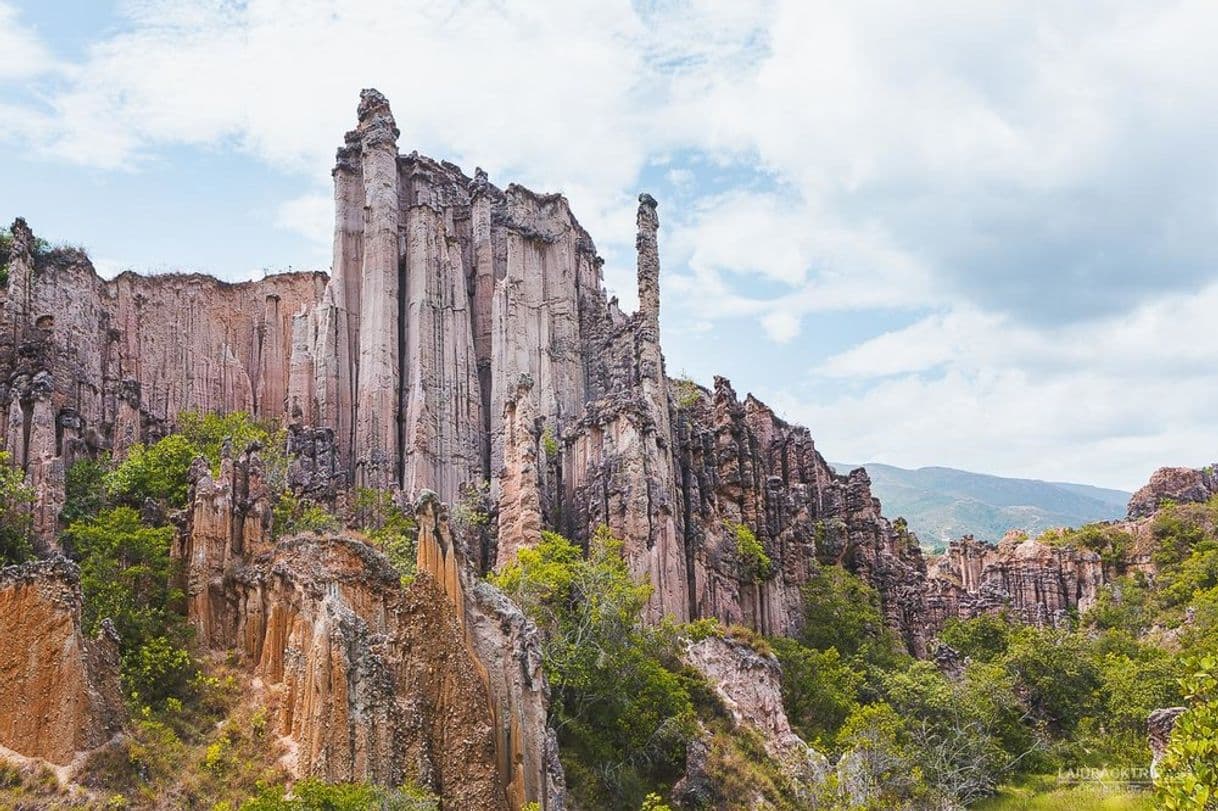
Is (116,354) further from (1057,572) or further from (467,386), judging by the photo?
(1057,572)

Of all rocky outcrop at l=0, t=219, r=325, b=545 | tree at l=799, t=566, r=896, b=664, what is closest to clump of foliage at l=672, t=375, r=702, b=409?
tree at l=799, t=566, r=896, b=664

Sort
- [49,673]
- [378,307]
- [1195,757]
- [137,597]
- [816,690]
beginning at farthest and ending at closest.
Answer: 1. [378,307]
2. [816,690]
3. [137,597]
4. [49,673]
5. [1195,757]

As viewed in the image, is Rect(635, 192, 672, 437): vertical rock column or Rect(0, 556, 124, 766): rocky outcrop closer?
Rect(0, 556, 124, 766): rocky outcrop

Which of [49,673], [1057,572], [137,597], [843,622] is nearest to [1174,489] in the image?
[1057,572]

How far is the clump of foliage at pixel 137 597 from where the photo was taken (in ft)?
78.4

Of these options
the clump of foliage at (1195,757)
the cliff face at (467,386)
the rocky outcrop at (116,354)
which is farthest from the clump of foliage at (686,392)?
the clump of foliage at (1195,757)

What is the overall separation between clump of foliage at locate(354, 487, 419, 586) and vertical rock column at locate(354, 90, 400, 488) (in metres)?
2.75

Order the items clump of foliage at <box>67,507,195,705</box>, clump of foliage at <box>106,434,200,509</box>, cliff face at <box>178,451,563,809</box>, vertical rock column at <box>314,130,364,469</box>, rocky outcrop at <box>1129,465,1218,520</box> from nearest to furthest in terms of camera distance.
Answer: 1. cliff face at <box>178,451,563,809</box>
2. clump of foliage at <box>67,507,195,705</box>
3. clump of foliage at <box>106,434,200,509</box>
4. vertical rock column at <box>314,130,364,469</box>
5. rocky outcrop at <box>1129,465,1218,520</box>

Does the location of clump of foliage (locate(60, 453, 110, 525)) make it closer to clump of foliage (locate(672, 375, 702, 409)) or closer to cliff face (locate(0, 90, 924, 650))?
cliff face (locate(0, 90, 924, 650))

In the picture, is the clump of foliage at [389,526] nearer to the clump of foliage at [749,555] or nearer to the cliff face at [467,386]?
the cliff face at [467,386]

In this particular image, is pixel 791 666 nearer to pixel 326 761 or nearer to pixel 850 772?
pixel 850 772

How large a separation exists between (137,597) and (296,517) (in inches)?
351

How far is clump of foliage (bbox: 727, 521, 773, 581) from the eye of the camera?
142ft

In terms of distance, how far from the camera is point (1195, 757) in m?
14.7
